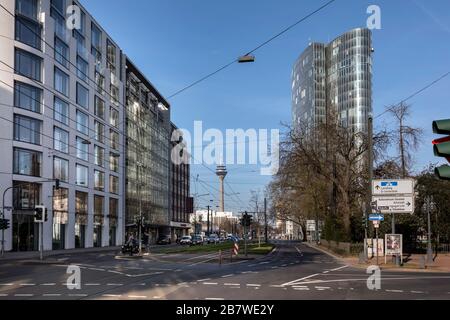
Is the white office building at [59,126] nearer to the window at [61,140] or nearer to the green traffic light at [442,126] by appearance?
the window at [61,140]

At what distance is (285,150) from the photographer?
52125 millimetres

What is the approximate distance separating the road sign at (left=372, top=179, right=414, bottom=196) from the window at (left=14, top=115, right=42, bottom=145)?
37506mm

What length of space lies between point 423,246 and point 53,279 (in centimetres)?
3899

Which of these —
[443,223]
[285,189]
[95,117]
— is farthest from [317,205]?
[95,117]

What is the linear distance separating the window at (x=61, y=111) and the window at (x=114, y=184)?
64.3ft

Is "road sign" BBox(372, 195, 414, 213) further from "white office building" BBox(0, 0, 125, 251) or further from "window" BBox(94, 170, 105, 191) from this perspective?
"window" BBox(94, 170, 105, 191)

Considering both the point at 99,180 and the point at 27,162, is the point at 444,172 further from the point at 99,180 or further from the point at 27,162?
the point at 99,180

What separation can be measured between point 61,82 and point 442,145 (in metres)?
64.5

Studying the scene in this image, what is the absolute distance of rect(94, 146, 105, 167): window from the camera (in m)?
78.7

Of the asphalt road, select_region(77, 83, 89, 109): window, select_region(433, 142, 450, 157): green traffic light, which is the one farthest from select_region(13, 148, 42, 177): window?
select_region(433, 142, 450, 157): green traffic light

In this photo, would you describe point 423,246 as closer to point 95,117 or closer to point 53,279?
point 53,279

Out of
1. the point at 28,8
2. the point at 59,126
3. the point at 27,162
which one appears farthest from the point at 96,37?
the point at 27,162

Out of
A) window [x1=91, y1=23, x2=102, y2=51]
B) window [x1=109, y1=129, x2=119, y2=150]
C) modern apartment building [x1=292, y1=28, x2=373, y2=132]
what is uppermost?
modern apartment building [x1=292, y1=28, x2=373, y2=132]

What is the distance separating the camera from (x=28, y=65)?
5884cm
